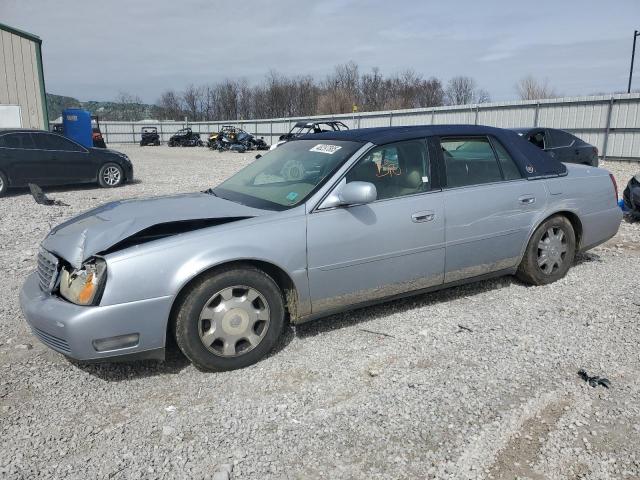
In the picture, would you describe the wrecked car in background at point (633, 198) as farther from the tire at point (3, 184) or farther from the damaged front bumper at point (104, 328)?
the tire at point (3, 184)

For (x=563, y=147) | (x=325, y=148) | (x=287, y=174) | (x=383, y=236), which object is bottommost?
(x=383, y=236)

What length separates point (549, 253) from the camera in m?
4.82

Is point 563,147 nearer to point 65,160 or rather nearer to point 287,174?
point 287,174

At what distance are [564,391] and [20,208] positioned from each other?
976 centimetres

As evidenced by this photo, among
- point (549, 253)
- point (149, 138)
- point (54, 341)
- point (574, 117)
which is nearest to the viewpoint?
point (54, 341)

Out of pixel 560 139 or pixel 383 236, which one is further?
pixel 560 139

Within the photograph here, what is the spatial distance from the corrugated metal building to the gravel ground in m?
17.9

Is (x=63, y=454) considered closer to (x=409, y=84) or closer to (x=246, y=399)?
(x=246, y=399)

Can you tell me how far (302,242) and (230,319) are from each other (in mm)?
692

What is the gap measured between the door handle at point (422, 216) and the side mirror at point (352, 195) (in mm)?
420

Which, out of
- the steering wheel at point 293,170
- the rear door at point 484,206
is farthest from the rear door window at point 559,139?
the steering wheel at point 293,170

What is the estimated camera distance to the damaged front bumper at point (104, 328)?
9.62 ft

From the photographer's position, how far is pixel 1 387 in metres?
3.19

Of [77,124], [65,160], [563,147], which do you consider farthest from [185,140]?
[563,147]
